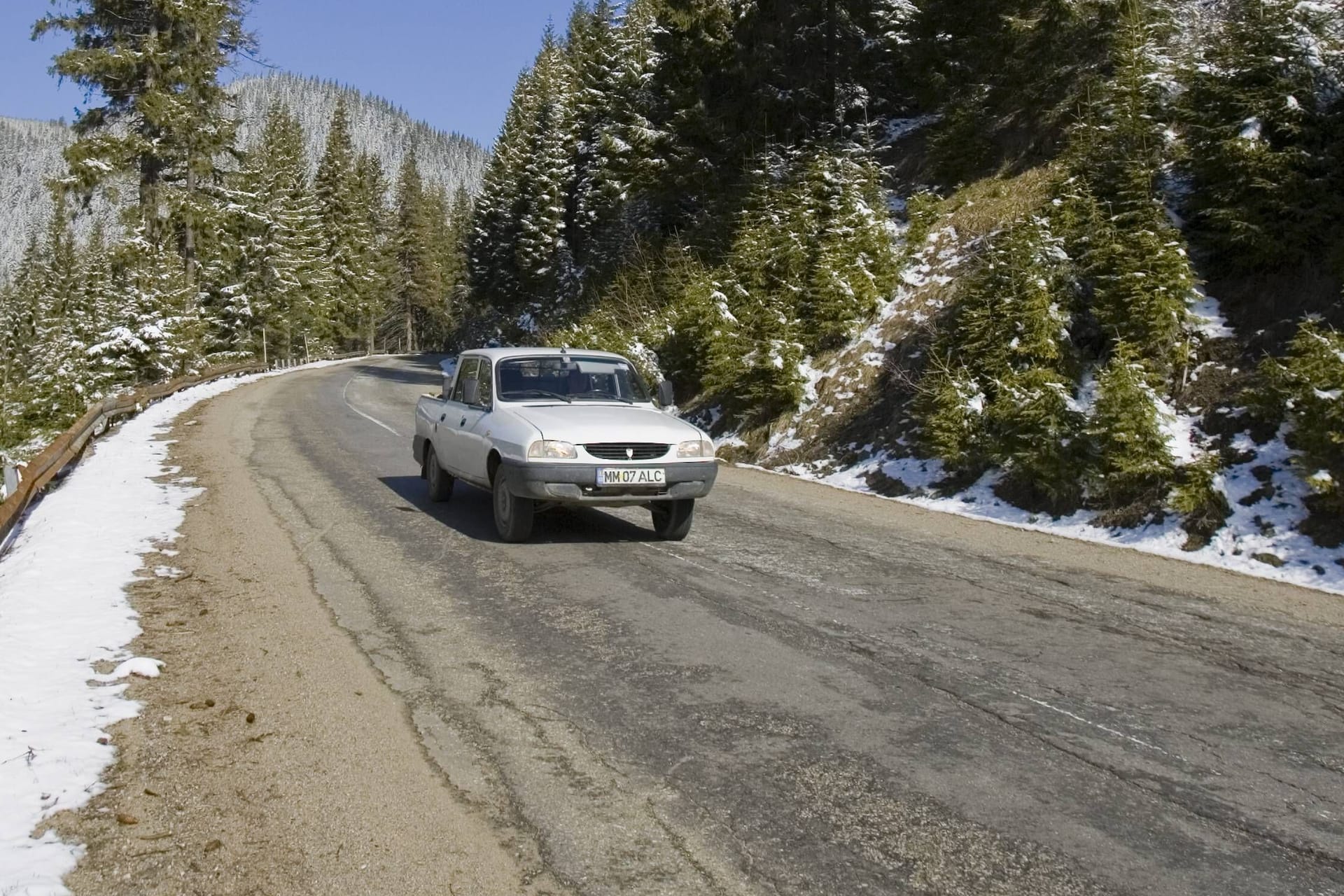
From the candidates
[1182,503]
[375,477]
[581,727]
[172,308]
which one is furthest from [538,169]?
[581,727]

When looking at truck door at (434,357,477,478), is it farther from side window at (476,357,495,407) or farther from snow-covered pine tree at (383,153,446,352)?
snow-covered pine tree at (383,153,446,352)

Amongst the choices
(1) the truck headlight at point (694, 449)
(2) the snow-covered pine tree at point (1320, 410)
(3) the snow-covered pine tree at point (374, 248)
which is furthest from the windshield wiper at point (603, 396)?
(3) the snow-covered pine tree at point (374, 248)

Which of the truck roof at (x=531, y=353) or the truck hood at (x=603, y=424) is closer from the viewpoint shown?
the truck hood at (x=603, y=424)

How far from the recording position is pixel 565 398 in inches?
378

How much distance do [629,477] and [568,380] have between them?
1815 mm

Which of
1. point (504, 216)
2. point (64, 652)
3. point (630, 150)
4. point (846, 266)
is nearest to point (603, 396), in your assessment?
point (64, 652)

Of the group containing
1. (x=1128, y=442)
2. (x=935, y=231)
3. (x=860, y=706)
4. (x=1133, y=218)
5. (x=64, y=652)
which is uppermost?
(x=935, y=231)

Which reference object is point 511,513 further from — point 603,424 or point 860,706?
point 860,706

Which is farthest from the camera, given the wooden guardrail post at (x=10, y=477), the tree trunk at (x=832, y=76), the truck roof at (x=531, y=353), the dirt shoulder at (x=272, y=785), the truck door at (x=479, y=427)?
the tree trunk at (x=832, y=76)

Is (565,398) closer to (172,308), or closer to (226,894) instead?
(226,894)

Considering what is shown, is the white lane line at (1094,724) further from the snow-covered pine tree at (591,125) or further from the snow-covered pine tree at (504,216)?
the snow-covered pine tree at (504,216)

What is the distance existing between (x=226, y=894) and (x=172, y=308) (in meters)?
31.7

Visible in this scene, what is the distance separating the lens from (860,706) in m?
4.88

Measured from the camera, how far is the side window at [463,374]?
10453mm
